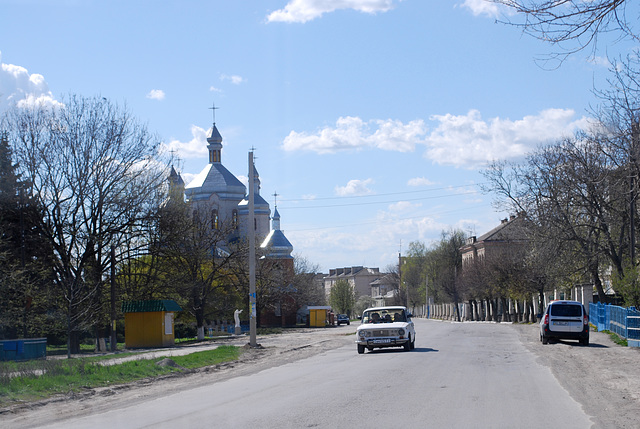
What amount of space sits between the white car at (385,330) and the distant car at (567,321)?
5.94m

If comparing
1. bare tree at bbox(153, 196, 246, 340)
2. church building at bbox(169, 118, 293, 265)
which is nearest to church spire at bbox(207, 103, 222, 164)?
church building at bbox(169, 118, 293, 265)

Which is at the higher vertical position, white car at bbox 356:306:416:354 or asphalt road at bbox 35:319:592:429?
white car at bbox 356:306:416:354

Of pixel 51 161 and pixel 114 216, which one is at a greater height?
pixel 51 161

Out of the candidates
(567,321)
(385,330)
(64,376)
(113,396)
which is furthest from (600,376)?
(64,376)

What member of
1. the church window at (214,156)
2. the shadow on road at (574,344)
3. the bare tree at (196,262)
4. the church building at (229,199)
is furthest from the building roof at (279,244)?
the shadow on road at (574,344)

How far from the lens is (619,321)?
3000 cm

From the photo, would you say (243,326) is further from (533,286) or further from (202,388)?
(202,388)

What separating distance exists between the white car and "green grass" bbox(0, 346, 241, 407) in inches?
211

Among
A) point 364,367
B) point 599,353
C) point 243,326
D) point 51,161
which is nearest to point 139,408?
point 364,367

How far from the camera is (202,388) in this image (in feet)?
49.5

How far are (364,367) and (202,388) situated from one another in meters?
4.79

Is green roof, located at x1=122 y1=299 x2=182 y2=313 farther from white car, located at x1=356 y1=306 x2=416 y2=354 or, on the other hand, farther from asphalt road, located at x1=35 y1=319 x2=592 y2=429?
asphalt road, located at x1=35 y1=319 x2=592 y2=429

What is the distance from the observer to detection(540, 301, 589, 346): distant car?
85.3 feet

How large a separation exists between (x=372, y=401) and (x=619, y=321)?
22.2 m
